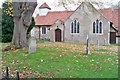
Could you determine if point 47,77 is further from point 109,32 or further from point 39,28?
point 39,28

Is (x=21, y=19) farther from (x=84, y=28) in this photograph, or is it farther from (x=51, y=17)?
(x=51, y=17)

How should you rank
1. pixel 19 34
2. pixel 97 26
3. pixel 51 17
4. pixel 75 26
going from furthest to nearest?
pixel 51 17 < pixel 75 26 < pixel 97 26 < pixel 19 34

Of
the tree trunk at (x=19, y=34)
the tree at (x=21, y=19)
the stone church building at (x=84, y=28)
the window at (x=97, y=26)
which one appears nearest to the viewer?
the tree at (x=21, y=19)

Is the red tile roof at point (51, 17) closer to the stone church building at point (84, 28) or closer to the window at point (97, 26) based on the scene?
the stone church building at point (84, 28)

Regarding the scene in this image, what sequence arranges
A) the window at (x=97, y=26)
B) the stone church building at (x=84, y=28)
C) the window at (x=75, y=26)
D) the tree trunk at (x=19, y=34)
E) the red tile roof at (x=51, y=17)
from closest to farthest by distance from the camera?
the tree trunk at (x=19, y=34)
the stone church building at (x=84, y=28)
the window at (x=97, y=26)
the window at (x=75, y=26)
the red tile roof at (x=51, y=17)

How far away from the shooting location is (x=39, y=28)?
43219 mm

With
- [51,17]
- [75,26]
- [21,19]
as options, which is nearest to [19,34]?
[21,19]

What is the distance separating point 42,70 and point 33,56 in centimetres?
403

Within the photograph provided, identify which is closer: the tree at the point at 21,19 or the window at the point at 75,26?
the tree at the point at 21,19

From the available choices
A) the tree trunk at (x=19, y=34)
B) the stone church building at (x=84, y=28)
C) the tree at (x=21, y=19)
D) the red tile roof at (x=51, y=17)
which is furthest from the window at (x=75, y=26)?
the tree trunk at (x=19, y=34)

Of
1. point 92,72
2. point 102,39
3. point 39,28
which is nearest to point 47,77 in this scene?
point 92,72

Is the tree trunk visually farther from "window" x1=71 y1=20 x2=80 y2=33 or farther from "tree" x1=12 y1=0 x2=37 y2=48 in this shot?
"window" x1=71 y1=20 x2=80 y2=33

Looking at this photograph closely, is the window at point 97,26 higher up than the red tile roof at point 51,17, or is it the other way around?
the red tile roof at point 51,17

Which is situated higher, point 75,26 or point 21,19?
point 75,26
